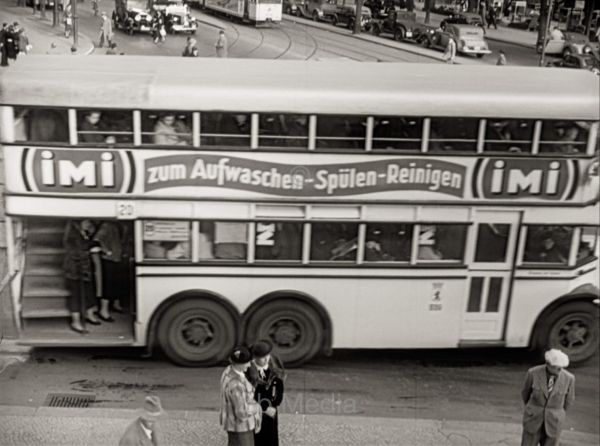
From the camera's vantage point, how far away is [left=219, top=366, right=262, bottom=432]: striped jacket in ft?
21.8

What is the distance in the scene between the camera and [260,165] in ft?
24.1

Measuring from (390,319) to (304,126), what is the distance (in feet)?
6.23

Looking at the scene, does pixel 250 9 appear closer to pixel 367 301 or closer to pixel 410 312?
pixel 367 301

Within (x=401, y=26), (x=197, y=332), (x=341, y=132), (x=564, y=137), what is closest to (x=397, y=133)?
(x=341, y=132)

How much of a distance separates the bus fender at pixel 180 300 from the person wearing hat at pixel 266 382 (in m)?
0.82

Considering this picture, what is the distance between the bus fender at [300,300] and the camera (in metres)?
7.71

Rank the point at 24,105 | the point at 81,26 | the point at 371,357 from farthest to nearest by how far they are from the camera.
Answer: the point at 371,357
the point at 81,26
the point at 24,105

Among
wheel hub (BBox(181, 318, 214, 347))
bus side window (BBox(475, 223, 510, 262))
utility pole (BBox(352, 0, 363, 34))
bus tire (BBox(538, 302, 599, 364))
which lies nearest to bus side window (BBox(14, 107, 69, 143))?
wheel hub (BBox(181, 318, 214, 347))

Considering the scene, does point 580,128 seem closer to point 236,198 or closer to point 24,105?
point 236,198

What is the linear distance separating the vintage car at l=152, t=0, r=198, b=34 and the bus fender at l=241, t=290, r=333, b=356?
237cm

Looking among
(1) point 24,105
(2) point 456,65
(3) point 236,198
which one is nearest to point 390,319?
(3) point 236,198

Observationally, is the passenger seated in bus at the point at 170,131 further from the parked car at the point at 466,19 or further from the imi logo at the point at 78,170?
the parked car at the point at 466,19

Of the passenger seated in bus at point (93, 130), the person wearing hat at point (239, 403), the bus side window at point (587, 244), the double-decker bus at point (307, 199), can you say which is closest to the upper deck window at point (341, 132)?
the double-decker bus at point (307, 199)

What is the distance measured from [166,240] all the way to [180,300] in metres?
0.56
